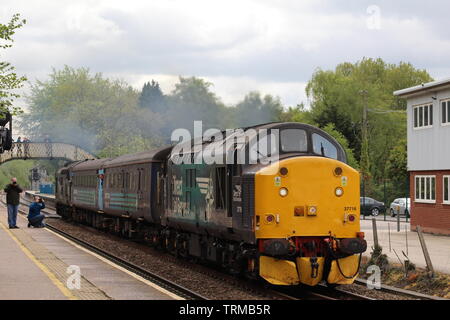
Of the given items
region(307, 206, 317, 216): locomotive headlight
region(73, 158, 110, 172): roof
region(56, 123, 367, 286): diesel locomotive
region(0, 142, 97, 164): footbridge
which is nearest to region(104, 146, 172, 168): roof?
region(73, 158, 110, 172): roof

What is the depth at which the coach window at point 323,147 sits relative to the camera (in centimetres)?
1563

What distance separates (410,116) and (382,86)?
168ft

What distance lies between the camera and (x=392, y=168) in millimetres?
55375

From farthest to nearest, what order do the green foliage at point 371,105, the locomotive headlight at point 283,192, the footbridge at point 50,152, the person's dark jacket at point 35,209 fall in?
the footbridge at point 50,152, the green foliage at point 371,105, the person's dark jacket at point 35,209, the locomotive headlight at point 283,192

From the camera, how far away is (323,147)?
51.5ft

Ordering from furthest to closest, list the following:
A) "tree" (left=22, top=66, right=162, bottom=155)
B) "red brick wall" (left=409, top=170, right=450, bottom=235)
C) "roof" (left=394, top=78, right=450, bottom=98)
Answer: "tree" (left=22, top=66, right=162, bottom=155) → "red brick wall" (left=409, top=170, right=450, bottom=235) → "roof" (left=394, top=78, right=450, bottom=98)

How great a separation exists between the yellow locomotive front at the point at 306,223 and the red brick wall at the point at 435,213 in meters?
15.9

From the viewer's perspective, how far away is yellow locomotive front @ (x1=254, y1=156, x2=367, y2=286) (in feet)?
47.3

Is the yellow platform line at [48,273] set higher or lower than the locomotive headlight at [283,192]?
lower

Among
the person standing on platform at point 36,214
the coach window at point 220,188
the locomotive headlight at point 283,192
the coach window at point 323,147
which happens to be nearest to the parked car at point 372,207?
the person standing on platform at point 36,214

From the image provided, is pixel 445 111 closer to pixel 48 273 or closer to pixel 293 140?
pixel 293 140

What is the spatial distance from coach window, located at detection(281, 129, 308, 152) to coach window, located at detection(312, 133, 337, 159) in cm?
21

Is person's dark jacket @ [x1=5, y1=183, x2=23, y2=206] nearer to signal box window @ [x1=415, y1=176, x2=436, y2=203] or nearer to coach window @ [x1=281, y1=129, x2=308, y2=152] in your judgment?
signal box window @ [x1=415, y1=176, x2=436, y2=203]

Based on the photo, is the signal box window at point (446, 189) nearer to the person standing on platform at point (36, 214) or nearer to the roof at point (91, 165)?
the roof at point (91, 165)
